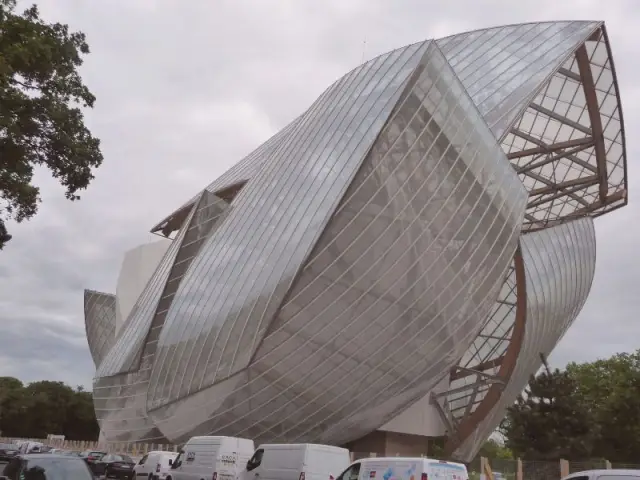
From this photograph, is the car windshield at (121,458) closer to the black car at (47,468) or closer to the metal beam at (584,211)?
the black car at (47,468)

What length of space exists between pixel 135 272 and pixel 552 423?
46870mm

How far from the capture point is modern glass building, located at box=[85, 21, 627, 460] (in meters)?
28.4

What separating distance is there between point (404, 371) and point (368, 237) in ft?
26.4

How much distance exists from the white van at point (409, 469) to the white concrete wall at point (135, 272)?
53369 millimetres

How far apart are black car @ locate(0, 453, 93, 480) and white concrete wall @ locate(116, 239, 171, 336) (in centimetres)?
5410

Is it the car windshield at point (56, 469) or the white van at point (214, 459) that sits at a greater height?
the white van at point (214, 459)

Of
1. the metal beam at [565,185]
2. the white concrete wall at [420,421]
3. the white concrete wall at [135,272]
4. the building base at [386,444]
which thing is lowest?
the building base at [386,444]

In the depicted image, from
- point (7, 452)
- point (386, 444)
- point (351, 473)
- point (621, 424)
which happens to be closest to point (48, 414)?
point (7, 452)

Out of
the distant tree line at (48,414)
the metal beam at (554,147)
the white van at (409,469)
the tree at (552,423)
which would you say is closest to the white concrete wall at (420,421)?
the tree at (552,423)

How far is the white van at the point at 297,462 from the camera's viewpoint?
59.0 ft

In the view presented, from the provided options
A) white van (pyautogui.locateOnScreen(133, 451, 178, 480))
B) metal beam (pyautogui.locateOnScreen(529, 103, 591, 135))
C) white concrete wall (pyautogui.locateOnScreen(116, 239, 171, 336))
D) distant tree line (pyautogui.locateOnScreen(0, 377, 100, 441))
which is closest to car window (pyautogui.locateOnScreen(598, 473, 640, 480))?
white van (pyautogui.locateOnScreen(133, 451, 178, 480))

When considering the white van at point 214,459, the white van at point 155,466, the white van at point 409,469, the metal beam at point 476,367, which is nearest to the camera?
the white van at point 409,469

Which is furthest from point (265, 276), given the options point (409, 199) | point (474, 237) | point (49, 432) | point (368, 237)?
point (49, 432)

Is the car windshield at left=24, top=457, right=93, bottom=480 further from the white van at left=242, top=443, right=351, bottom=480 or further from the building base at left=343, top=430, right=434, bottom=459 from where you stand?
the building base at left=343, top=430, right=434, bottom=459
